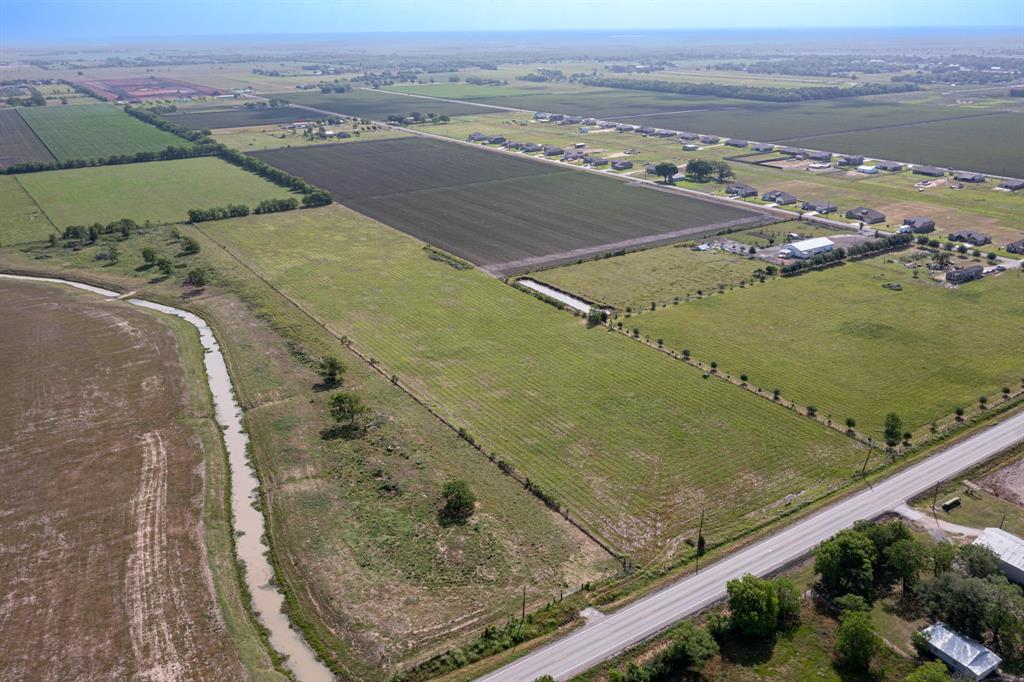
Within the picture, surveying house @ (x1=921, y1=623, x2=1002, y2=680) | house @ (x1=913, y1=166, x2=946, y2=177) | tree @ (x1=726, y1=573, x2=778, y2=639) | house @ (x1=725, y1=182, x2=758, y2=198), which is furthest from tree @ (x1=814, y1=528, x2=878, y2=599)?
house @ (x1=913, y1=166, x2=946, y2=177)

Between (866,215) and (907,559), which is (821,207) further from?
(907,559)

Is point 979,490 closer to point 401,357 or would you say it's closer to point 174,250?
point 401,357

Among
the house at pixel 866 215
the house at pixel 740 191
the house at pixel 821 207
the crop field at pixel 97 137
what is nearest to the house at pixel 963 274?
the house at pixel 866 215

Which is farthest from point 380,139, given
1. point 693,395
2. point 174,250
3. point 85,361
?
point 693,395

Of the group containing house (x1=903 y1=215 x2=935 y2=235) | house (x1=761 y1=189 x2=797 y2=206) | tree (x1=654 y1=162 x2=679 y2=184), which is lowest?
house (x1=903 y1=215 x2=935 y2=235)

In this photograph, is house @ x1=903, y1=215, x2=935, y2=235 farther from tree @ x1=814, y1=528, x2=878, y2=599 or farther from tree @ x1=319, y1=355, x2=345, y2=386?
tree @ x1=319, y1=355, x2=345, y2=386

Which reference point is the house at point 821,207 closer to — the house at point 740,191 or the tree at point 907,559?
the house at point 740,191

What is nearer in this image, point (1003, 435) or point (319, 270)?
point (1003, 435)
